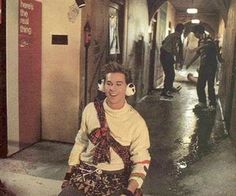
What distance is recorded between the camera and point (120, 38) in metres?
7.82

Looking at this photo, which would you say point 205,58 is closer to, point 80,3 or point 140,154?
point 80,3

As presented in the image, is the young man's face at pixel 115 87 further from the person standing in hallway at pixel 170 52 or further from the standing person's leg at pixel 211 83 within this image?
the person standing in hallway at pixel 170 52

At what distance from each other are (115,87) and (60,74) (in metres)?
2.93

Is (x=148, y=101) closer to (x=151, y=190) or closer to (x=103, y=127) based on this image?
(x=151, y=190)

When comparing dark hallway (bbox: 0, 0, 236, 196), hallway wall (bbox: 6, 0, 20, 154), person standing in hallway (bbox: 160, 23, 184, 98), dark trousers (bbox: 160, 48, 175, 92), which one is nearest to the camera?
dark hallway (bbox: 0, 0, 236, 196)

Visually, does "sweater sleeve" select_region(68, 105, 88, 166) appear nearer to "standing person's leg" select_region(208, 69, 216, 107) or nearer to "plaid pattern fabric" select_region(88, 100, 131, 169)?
"plaid pattern fabric" select_region(88, 100, 131, 169)

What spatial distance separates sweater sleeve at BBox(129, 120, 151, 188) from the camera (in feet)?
8.63

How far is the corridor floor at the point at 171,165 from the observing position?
4.18m

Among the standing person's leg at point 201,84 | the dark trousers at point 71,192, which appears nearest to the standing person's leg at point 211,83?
the standing person's leg at point 201,84

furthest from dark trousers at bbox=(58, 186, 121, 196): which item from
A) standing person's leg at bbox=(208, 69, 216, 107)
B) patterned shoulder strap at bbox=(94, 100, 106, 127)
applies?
standing person's leg at bbox=(208, 69, 216, 107)

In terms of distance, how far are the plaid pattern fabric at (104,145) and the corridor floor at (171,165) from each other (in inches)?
58.2

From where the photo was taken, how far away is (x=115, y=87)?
2660 mm

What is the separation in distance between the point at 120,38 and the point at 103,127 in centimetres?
531

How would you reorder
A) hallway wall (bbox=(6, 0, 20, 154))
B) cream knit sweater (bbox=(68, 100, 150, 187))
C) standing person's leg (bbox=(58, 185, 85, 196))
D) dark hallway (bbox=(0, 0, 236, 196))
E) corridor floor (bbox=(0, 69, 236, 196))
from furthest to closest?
hallway wall (bbox=(6, 0, 20, 154))
dark hallway (bbox=(0, 0, 236, 196))
corridor floor (bbox=(0, 69, 236, 196))
cream knit sweater (bbox=(68, 100, 150, 187))
standing person's leg (bbox=(58, 185, 85, 196))
